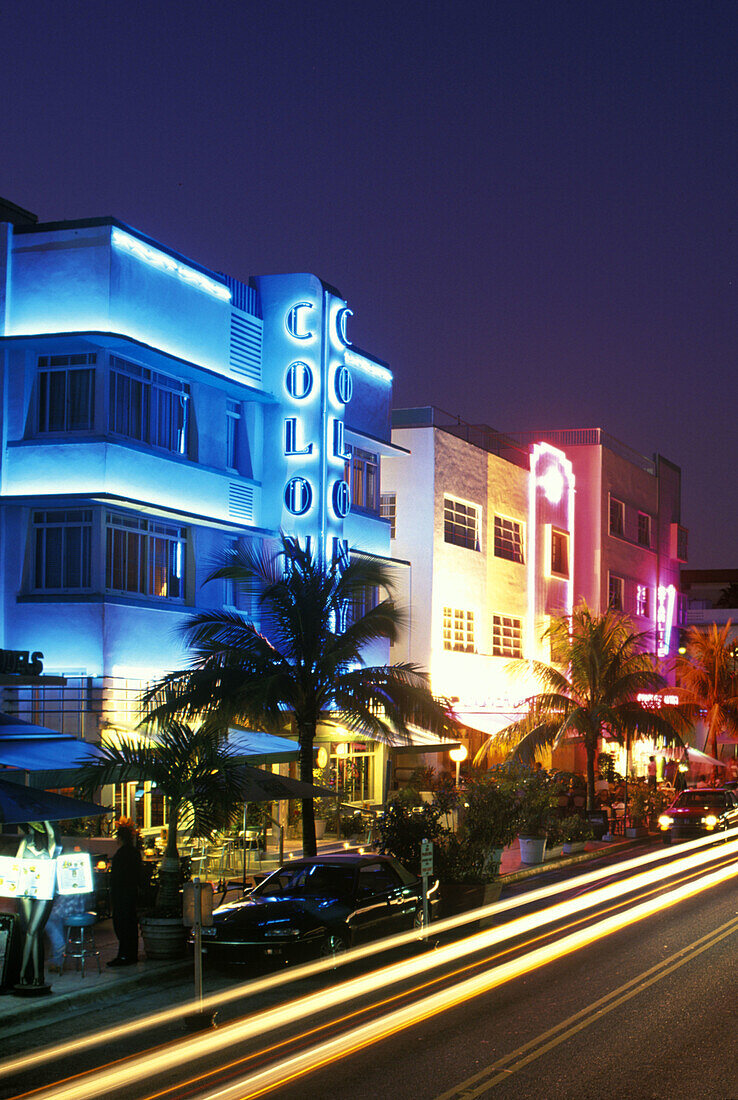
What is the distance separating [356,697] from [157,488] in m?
6.32

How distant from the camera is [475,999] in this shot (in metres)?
14.0

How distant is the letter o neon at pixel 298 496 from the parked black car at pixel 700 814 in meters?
14.6

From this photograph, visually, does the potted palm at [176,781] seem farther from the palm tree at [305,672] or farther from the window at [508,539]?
the window at [508,539]

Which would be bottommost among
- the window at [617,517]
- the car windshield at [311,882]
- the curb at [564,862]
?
the curb at [564,862]

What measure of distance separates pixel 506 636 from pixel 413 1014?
107ft

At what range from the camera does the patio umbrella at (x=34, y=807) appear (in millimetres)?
14719

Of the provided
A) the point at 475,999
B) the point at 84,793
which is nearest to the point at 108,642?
the point at 84,793

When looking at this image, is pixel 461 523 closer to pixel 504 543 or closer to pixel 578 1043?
pixel 504 543

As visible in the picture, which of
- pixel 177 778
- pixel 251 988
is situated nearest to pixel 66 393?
pixel 177 778

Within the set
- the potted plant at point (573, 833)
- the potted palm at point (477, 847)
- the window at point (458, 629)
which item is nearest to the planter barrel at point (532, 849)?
the potted palm at point (477, 847)

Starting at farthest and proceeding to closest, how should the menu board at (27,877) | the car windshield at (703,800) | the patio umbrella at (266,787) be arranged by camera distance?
the car windshield at (703,800) → the patio umbrella at (266,787) → the menu board at (27,877)

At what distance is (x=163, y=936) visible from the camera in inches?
665

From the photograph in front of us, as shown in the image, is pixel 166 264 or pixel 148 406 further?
pixel 166 264

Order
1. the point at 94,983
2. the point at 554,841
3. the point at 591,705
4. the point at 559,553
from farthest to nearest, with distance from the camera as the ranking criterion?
1. the point at 559,553
2. the point at 591,705
3. the point at 554,841
4. the point at 94,983
